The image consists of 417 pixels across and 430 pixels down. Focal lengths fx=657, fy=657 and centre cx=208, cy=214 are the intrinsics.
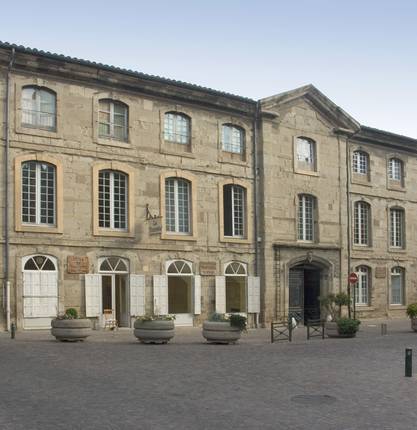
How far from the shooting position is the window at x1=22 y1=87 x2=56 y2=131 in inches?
906

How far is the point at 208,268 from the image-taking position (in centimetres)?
2652

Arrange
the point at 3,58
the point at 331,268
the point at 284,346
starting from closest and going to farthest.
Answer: the point at 284,346 → the point at 3,58 → the point at 331,268

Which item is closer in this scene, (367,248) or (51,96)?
(51,96)

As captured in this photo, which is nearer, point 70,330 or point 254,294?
point 70,330

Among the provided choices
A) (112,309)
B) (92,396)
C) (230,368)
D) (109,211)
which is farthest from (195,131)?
(92,396)

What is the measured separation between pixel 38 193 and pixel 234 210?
28.1ft

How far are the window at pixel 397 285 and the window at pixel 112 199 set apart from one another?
52.6ft

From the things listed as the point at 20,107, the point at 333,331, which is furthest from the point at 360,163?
the point at 20,107

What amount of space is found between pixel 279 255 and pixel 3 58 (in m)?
13.6

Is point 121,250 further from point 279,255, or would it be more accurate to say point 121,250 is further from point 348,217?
point 348,217

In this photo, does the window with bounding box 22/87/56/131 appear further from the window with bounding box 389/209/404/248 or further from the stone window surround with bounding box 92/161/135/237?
the window with bounding box 389/209/404/248

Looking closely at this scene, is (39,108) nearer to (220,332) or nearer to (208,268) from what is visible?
(208,268)

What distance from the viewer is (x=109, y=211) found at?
24453mm

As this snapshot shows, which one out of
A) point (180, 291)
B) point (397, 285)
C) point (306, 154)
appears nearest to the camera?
point (180, 291)
